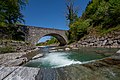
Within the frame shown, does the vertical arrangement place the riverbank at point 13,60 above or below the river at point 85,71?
above

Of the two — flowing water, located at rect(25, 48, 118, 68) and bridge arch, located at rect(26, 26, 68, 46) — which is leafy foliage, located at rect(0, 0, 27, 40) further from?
flowing water, located at rect(25, 48, 118, 68)

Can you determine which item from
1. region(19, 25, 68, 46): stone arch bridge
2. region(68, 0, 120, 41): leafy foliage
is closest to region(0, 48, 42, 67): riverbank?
region(68, 0, 120, 41): leafy foliage

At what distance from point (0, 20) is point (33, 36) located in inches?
472

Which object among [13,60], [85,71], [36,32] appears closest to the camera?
[85,71]

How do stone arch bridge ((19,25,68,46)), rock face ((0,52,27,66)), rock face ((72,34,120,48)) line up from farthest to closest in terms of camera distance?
1. stone arch bridge ((19,25,68,46))
2. rock face ((72,34,120,48))
3. rock face ((0,52,27,66))

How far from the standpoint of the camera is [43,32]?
93.7ft

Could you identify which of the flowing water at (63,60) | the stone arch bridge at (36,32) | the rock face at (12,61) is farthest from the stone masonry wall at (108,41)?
the stone arch bridge at (36,32)

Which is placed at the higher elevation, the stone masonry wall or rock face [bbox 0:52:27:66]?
the stone masonry wall

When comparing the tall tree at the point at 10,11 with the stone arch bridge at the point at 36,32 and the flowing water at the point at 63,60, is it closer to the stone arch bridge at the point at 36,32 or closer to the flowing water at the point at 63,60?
the stone arch bridge at the point at 36,32

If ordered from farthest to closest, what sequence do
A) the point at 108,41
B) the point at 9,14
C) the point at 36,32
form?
the point at 36,32 → the point at 9,14 → the point at 108,41

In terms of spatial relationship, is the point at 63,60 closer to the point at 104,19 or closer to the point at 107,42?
the point at 107,42

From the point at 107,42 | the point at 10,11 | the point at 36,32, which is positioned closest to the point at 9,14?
the point at 10,11

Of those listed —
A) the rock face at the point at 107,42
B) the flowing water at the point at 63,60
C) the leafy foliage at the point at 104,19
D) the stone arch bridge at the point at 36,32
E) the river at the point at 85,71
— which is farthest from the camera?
the stone arch bridge at the point at 36,32

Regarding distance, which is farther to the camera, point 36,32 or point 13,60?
point 36,32
